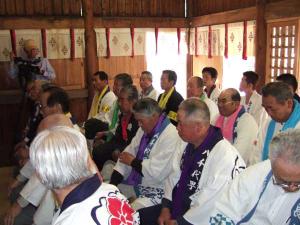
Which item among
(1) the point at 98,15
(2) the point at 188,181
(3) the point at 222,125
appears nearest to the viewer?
(2) the point at 188,181

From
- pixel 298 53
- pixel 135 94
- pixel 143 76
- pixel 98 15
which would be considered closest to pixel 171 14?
pixel 98 15

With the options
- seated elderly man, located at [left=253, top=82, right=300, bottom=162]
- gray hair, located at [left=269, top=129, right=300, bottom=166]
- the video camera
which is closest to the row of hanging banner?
the video camera

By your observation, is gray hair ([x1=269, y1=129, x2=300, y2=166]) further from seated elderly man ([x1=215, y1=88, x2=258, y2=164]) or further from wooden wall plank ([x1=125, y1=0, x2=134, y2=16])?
wooden wall plank ([x1=125, y1=0, x2=134, y2=16])

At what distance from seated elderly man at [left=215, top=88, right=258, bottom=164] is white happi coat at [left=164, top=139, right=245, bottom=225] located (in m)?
1.16

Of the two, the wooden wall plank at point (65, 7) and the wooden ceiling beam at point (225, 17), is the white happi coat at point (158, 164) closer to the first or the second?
the wooden ceiling beam at point (225, 17)

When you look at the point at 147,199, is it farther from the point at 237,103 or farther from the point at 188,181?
the point at 237,103

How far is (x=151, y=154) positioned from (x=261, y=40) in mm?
3796

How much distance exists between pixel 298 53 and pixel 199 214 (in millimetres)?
3834

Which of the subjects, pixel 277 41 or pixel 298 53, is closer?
pixel 298 53

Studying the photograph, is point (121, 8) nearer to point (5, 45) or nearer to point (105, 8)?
point (105, 8)

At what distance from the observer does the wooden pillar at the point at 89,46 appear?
23.1ft

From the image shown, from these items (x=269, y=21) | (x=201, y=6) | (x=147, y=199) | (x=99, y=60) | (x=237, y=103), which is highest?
(x=201, y=6)

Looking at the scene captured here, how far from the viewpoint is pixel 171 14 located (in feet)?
26.3

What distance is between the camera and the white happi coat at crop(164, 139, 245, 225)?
7.77ft
